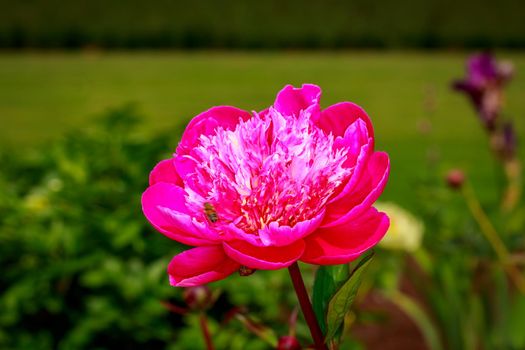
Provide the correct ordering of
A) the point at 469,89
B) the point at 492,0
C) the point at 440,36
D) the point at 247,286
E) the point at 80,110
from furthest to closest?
the point at 492,0
the point at 440,36
the point at 80,110
the point at 469,89
the point at 247,286

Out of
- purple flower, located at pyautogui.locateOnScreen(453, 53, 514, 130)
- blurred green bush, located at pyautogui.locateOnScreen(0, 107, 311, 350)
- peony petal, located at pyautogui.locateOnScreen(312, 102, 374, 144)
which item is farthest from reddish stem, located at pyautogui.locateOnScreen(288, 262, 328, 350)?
purple flower, located at pyautogui.locateOnScreen(453, 53, 514, 130)

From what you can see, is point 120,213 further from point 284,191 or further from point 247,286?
point 284,191

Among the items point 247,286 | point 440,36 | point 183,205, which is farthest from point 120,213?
point 440,36

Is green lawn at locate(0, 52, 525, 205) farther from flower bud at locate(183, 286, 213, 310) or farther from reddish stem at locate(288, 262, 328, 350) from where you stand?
reddish stem at locate(288, 262, 328, 350)

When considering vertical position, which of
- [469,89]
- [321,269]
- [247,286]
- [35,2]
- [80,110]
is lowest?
[35,2]

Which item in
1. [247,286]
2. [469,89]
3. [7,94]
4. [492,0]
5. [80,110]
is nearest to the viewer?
[247,286]

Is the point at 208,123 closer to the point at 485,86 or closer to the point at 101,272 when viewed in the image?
the point at 101,272
